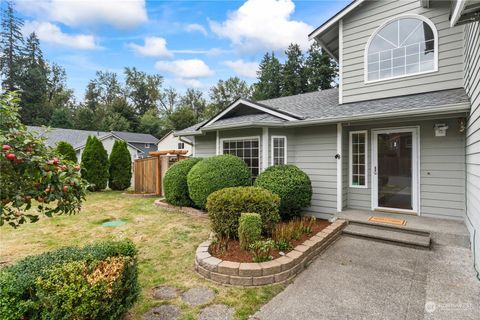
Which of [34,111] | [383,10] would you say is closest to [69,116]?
[34,111]

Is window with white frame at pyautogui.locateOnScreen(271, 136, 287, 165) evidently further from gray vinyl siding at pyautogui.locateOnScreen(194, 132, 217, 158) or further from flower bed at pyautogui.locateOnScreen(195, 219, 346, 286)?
flower bed at pyautogui.locateOnScreen(195, 219, 346, 286)

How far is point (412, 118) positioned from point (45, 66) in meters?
49.1

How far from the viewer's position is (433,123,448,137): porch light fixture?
5.26m

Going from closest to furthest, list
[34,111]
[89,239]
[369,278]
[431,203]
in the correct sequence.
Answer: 1. [369,278]
2. [89,239]
3. [431,203]
4. [34,111]

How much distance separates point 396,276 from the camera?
3518mm

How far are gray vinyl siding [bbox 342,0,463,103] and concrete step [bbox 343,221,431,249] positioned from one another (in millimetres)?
3421

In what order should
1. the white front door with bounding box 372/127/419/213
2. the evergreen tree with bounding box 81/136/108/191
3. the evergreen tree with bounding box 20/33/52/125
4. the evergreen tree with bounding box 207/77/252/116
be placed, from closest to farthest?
1. the white front door with bounding box 372/127/419/213
2. the evergreen tree with bounding box 81/136/108/191
3. the evergreen tree with bounding box 20/33/52/125
4. the evergreen tree with bounding box 207/77/252/116

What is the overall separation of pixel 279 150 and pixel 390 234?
323 centimetres

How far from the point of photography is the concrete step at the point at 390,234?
445 cm

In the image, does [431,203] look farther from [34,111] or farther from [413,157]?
[34,111]

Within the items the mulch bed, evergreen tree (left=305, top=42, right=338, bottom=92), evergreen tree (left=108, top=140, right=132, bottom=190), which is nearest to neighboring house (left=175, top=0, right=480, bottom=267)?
the mulch bed

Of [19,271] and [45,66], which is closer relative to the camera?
[19,271]

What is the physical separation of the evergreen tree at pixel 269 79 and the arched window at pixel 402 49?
78.6ft

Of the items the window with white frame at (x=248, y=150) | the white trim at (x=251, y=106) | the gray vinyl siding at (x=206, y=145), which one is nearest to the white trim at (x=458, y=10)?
the white trim at (x=251, y=106)
